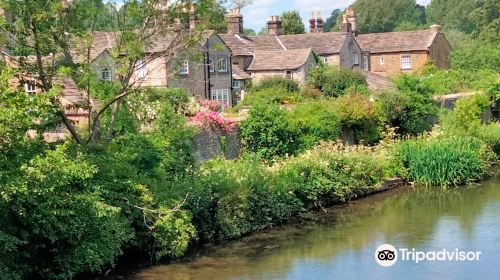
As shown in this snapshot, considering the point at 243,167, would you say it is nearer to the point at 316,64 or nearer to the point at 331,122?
the point at 331,122

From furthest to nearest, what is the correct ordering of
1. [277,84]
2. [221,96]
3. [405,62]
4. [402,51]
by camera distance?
[405,62]
[402,51]
[221,96]
[277,84]

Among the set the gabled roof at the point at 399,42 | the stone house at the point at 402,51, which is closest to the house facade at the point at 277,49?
the stone house at the point at 402,51

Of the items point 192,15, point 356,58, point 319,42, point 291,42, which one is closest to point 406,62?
point 356,58

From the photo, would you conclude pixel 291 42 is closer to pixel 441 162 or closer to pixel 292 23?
pixel 292 23

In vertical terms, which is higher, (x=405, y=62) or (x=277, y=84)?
(x=405, y=62)

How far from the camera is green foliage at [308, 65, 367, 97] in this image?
36.4 m

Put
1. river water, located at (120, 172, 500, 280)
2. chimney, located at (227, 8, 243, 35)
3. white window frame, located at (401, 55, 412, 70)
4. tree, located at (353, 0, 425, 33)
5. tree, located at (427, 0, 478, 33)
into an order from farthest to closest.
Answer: tree, located at (427, 0, 478, 33) → tree, located at (353, 0, 425, 33) → white window frame, located at (401, 55, 412, 70) → chimney, located at (227, 8, 243, 35) → river water, located at (120, 172, 500, 280)

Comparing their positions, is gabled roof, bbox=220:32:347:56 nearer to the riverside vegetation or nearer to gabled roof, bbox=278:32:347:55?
gabled roof, bbox=278:32:347:55

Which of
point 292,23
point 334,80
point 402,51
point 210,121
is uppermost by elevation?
point 292,23

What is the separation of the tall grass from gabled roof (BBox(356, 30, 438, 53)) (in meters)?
29.1

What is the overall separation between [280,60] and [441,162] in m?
19.1

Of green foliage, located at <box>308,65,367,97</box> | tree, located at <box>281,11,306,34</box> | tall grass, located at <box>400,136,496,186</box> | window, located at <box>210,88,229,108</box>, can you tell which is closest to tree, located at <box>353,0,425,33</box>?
tree, located at <box>281,11,306,34</box>

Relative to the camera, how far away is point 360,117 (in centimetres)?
2616

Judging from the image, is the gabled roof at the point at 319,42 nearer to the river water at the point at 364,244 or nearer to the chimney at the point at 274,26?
the chimney at the point at 274,26
